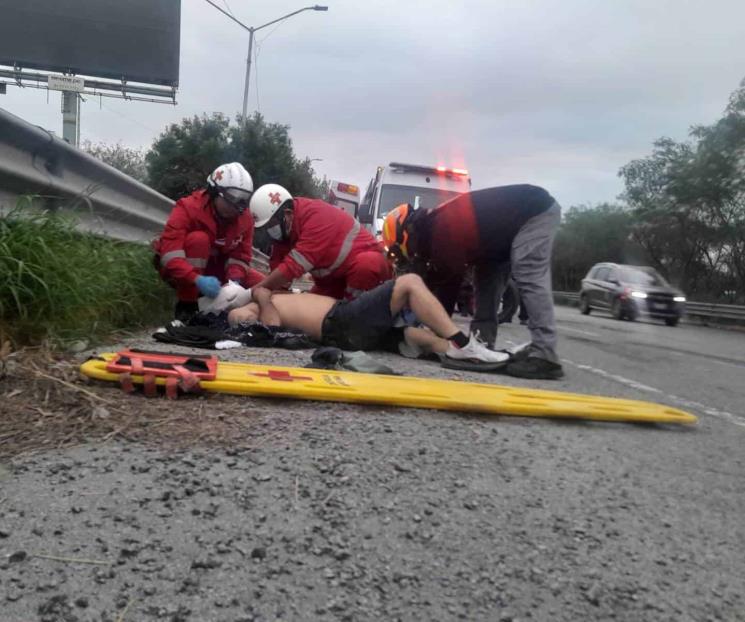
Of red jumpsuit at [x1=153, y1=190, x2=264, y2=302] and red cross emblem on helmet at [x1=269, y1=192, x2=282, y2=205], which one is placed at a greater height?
red cross emblem on helmet at [x1=269, y1=192, x2=282, y2=205]

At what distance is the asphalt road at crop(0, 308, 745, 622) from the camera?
1657 mm

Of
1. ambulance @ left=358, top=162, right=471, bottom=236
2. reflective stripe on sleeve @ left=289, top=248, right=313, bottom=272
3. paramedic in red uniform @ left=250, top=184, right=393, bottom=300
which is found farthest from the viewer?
ambulance @ left=358, top=162, right=471, bottom=236

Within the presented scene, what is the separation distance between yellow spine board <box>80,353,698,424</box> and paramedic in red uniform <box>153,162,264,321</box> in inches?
96.2

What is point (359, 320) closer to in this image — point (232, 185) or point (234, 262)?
point (232, 185)

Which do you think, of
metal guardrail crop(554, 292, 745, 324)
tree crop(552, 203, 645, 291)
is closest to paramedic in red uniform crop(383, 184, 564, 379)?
metal guardrail crop(554, 292, 745, 324)

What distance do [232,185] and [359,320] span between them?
5.44ft

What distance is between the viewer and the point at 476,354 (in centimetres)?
512

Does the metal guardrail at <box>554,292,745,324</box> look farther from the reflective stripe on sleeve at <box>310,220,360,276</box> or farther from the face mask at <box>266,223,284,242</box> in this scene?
the face mask at <box>266,223,284,242</box>

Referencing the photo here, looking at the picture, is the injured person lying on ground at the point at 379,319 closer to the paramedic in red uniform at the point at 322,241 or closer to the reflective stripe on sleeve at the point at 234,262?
the paramedic in red uniform at the point at 322,241

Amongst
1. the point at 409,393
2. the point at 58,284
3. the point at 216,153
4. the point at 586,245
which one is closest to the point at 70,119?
the point at 58,284

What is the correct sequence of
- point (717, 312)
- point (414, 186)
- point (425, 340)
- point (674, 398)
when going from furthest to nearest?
1. point (717, 312)
2. point (414, 186)
3. point (425, 340)
4. point (674, 398)

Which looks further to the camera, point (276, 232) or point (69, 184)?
point (276, 232)

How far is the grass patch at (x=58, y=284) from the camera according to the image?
3617 millimetres

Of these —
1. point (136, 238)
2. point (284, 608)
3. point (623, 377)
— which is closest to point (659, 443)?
point (284, 608)
